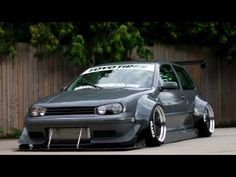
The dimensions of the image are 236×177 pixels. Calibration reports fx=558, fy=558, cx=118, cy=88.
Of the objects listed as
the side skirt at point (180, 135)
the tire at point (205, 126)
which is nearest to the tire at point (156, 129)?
the side skirt at point (180, 135)

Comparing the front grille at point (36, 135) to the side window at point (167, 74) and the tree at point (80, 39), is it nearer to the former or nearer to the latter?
the side window at point (167, 74)

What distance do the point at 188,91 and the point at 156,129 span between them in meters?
2.00

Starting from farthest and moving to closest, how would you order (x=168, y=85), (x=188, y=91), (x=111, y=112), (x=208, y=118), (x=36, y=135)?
(x=208, y=118) → (x=188, y=91) → (x=168, y=85) → (x=36, y=135) → (x=111, y=112)

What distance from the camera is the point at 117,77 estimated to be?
8.38 meters

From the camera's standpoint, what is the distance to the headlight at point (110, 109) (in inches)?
277

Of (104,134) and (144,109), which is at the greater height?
(144,109)

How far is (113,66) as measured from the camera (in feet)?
28.9

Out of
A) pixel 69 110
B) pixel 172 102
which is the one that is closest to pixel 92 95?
pixel 69 110

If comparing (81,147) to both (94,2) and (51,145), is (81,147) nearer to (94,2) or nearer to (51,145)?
(51,145)

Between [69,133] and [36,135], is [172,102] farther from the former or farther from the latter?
[36,135]

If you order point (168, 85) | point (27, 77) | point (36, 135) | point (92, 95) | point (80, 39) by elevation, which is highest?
point (80, 39)

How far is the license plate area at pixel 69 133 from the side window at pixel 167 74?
77.3 inches
